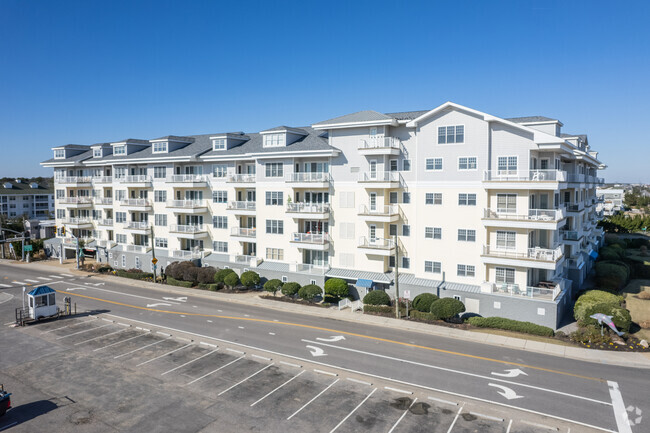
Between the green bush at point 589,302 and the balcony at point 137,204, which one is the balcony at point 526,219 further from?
the balcony at point 137,204

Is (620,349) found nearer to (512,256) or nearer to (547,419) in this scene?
(512,256)

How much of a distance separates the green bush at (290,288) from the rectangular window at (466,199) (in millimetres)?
17493

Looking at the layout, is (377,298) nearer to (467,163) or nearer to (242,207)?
(467,163)

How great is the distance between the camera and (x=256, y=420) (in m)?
20.0

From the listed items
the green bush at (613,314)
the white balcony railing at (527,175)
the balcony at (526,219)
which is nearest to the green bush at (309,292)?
the balcony at (526,219)

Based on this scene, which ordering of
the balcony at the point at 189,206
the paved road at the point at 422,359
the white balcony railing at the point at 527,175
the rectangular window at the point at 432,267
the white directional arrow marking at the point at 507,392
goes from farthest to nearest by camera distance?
1. the balcony at the point at 189,206
2. the rectangular window at the point at 432,267
3. the white balcony railing at the point at 527,175
4. the white directional arrow marking at the point at 507,392
5. the paved road at the point at 422,359

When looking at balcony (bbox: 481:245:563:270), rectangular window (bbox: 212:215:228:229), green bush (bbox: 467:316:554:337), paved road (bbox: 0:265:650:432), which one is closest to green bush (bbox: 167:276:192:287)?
paved road (bbox: 0:265:650:432)

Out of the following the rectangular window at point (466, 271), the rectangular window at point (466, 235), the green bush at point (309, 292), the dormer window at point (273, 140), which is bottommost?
the green bush at point (309, 292)

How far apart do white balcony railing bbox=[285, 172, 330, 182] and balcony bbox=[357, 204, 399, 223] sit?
5.12m

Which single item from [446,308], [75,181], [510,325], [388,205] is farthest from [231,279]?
[75,181]

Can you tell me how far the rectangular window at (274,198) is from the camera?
154 ft

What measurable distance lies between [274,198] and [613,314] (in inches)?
1281

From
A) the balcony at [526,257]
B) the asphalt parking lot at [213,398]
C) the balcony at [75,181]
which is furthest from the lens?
the balcony at [75,181]

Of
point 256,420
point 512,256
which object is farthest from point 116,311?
point 512,256
